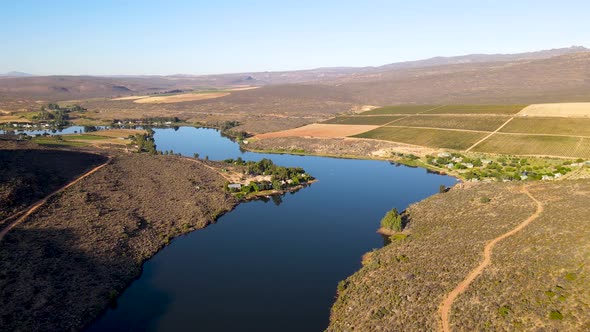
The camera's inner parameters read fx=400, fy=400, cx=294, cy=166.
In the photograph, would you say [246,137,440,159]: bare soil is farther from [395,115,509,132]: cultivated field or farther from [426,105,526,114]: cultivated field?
[426,105,526,114]: cultivated field

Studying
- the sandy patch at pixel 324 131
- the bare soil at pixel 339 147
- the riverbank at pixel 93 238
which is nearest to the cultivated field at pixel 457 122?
the sandy patch at pixel 324 131

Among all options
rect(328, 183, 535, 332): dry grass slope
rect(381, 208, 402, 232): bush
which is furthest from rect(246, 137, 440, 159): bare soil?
rect(381, 208, 402, 232): bush

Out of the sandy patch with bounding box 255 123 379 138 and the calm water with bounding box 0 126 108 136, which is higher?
the calm water with bounding box 0 126 108 136

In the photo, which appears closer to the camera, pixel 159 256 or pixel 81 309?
pixel 81 309

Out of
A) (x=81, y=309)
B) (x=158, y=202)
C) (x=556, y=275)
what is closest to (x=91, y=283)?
(x=81, y=309)

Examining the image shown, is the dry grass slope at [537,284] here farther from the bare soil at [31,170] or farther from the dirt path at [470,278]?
the bare soil at [31,170]

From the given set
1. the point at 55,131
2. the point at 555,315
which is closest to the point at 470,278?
the point at 555,315

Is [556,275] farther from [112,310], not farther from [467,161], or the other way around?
[467,161]
